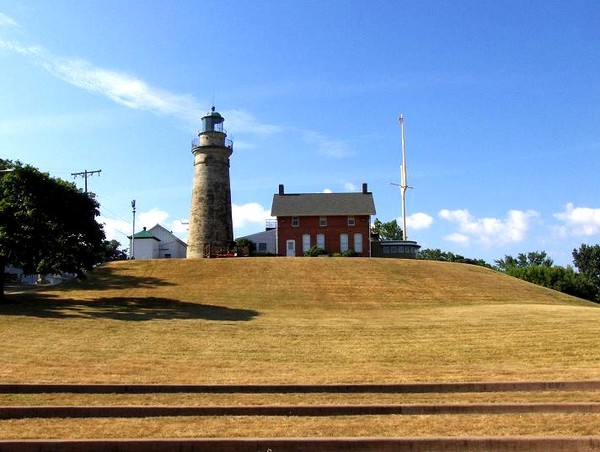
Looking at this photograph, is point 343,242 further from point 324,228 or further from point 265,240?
point 265,240

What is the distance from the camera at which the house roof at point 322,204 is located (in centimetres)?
6309

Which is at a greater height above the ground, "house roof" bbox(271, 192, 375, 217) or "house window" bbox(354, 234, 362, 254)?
"house roof" bbox(271, 192, 375, 217)

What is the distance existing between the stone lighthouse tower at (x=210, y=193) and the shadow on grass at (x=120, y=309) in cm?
2421

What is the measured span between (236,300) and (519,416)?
28.4m

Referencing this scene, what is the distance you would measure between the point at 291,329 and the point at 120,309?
41.5 ft

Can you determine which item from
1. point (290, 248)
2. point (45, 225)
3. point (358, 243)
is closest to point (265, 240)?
point (290, 248)

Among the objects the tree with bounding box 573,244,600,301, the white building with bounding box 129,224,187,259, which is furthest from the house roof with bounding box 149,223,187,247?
the tree with bounding box 573,244,600,301

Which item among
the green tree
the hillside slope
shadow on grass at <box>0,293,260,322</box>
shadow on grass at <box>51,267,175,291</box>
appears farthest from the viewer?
the green tree

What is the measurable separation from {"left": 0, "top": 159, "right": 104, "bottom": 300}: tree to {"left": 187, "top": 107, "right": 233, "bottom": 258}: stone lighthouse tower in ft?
79.0

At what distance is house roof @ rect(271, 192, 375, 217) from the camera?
63094 mm

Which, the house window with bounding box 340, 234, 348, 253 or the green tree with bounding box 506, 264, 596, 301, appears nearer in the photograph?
the house window with bounding box 340, 234, 348, 253

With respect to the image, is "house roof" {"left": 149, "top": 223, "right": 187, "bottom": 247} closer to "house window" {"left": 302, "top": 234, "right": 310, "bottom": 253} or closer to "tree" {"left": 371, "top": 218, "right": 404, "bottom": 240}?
"house window" {"left": 302, "top": 234, "right": 310, "bottom": 253}

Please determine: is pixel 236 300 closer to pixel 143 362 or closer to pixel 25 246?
pixel 25 246

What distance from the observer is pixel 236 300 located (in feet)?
121
